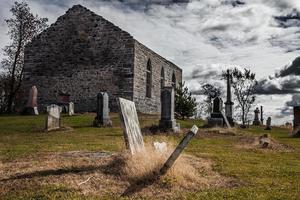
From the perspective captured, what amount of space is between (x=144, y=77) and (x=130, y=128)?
24.2 metres

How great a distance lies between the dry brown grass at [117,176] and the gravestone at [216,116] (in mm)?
15340

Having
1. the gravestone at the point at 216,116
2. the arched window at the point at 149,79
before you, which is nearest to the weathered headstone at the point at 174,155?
the gravestone at the point at 216,116

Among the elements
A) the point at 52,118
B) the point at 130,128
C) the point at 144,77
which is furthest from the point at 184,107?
the point at 130,128

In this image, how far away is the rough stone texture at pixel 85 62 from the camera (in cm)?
3089

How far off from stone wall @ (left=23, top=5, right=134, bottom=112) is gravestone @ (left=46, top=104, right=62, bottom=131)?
9963 millimetres

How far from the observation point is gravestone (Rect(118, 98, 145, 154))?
8.65 metres

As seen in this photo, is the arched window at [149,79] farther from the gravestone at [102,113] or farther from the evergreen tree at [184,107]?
the gravestone at [102,113]

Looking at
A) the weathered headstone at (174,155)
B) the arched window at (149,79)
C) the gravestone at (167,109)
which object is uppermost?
the arched window at (149,79)

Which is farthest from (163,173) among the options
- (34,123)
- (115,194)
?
(34,123)

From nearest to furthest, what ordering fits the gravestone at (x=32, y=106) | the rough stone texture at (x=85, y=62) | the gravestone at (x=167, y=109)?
the gravestone at (x=167, y=109)
the gravestone at (x=32, y=106)
the rough stone texture at (x=85, y=62)

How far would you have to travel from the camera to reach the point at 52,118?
1984cm

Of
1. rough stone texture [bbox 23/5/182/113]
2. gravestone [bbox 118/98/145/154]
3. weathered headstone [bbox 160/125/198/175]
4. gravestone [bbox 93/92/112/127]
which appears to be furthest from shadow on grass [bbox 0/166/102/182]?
rough stone texture [bbox 23/5/182/113]

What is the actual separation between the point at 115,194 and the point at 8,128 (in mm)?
15377

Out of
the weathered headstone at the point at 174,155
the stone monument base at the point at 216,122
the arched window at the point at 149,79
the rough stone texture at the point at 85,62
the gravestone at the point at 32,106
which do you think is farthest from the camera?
the arched window at the point at 149,79
